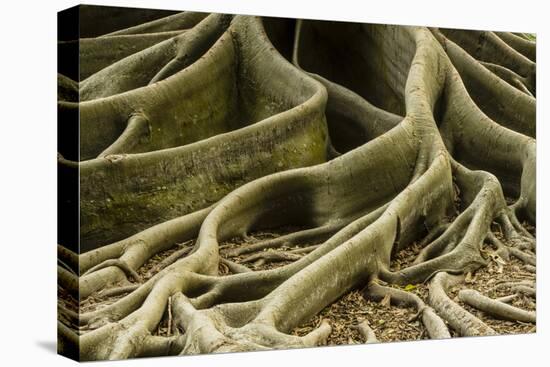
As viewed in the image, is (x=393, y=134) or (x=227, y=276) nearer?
(x=227, y=276)

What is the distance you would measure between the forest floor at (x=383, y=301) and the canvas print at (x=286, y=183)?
13 millimetres

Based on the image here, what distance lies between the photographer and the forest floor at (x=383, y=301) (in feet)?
22.8

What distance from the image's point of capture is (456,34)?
316 inches

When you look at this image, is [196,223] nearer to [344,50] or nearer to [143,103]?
[143,103]

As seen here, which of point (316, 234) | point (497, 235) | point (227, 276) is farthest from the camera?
point (497, 235)

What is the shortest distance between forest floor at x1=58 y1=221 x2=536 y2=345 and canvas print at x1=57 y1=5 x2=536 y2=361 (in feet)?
0.04

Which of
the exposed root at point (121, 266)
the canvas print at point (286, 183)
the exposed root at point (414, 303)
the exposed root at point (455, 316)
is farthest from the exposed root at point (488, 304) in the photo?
the exposed root at point (121, 266)

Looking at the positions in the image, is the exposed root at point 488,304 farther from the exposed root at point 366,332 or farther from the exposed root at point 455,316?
the exposed root at point 366,332

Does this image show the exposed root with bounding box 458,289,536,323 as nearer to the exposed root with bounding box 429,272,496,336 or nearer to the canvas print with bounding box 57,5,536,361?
the canvas print with bounding box 57,5,536,361

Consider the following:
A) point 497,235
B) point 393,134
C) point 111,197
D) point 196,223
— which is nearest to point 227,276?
point 196,223

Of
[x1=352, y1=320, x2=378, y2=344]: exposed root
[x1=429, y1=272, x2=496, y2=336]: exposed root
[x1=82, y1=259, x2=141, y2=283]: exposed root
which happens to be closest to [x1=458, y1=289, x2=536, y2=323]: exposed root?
[x1=429, y1=272, x2=496, y2=336]: exposed root

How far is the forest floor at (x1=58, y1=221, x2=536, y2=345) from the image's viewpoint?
22.8 ft

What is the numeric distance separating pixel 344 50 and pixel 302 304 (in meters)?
2.01

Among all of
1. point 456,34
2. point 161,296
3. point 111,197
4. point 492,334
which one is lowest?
point 492,334
